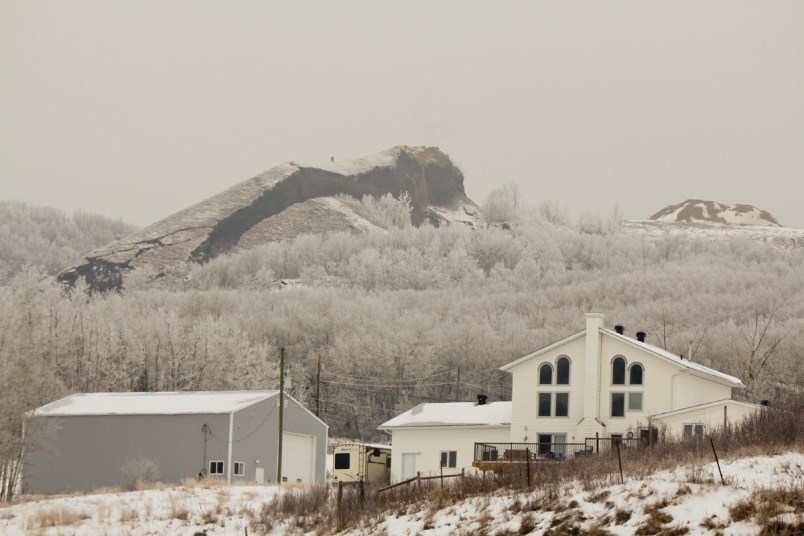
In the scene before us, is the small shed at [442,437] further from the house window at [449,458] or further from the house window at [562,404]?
the house window at [562,404]

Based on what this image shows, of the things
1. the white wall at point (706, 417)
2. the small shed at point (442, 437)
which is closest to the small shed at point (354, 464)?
the small shed at point (442, 437)

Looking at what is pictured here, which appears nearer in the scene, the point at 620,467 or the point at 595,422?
the point at 620,467

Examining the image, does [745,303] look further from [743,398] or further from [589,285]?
[743,398]

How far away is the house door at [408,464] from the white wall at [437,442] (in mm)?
138

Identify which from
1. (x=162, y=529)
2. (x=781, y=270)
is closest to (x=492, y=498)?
(x=162, y=529)

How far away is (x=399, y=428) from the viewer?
55.5 meters

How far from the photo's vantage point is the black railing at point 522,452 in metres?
46.0

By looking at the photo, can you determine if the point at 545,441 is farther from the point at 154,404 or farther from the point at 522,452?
the point at 154,404

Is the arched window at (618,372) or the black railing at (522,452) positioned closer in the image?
the black railing at (522,452)

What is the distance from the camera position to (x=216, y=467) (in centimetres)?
5788

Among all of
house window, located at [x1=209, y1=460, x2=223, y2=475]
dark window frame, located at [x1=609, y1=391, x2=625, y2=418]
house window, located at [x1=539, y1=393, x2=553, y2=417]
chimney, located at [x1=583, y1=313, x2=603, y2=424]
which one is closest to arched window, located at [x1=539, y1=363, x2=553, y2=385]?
house window, located at [x1=539, y1=393, x2=553, y2=417]

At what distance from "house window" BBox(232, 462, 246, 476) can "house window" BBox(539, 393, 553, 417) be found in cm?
1379

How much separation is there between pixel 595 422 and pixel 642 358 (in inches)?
122

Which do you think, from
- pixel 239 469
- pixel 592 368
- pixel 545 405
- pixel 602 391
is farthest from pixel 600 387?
pixel 239 469
